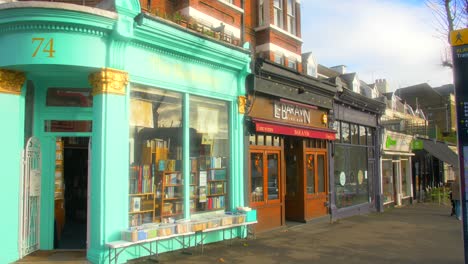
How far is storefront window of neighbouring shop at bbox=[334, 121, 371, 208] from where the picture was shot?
14898 millimetres

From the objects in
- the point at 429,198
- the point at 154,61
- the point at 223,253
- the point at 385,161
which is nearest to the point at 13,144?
the point at 154,61

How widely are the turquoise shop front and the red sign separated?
120 cm

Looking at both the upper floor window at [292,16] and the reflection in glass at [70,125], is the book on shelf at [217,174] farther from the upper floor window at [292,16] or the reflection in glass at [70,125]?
the upper floor window at [292,16]

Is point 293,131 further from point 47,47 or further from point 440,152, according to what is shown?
point 440,152

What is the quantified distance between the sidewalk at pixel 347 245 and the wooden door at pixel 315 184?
24.5 inches

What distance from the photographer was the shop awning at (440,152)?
67.9 ft

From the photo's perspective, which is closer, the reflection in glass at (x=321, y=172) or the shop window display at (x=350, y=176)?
the reflection in glass at (x=321, y=172)

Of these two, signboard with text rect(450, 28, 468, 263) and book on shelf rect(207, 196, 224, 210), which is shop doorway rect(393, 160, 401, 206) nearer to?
book on shelf rect(207, 196, 224, 210)

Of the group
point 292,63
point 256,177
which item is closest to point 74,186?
point 256,177

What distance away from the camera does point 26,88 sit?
7840mm

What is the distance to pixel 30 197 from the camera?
7719mm

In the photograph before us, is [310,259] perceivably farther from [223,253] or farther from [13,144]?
[13,144]

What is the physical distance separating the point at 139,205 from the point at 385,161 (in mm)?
14439

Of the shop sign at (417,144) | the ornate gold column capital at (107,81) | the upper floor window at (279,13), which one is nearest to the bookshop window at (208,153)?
the ornate gold column capital at (107,81)
